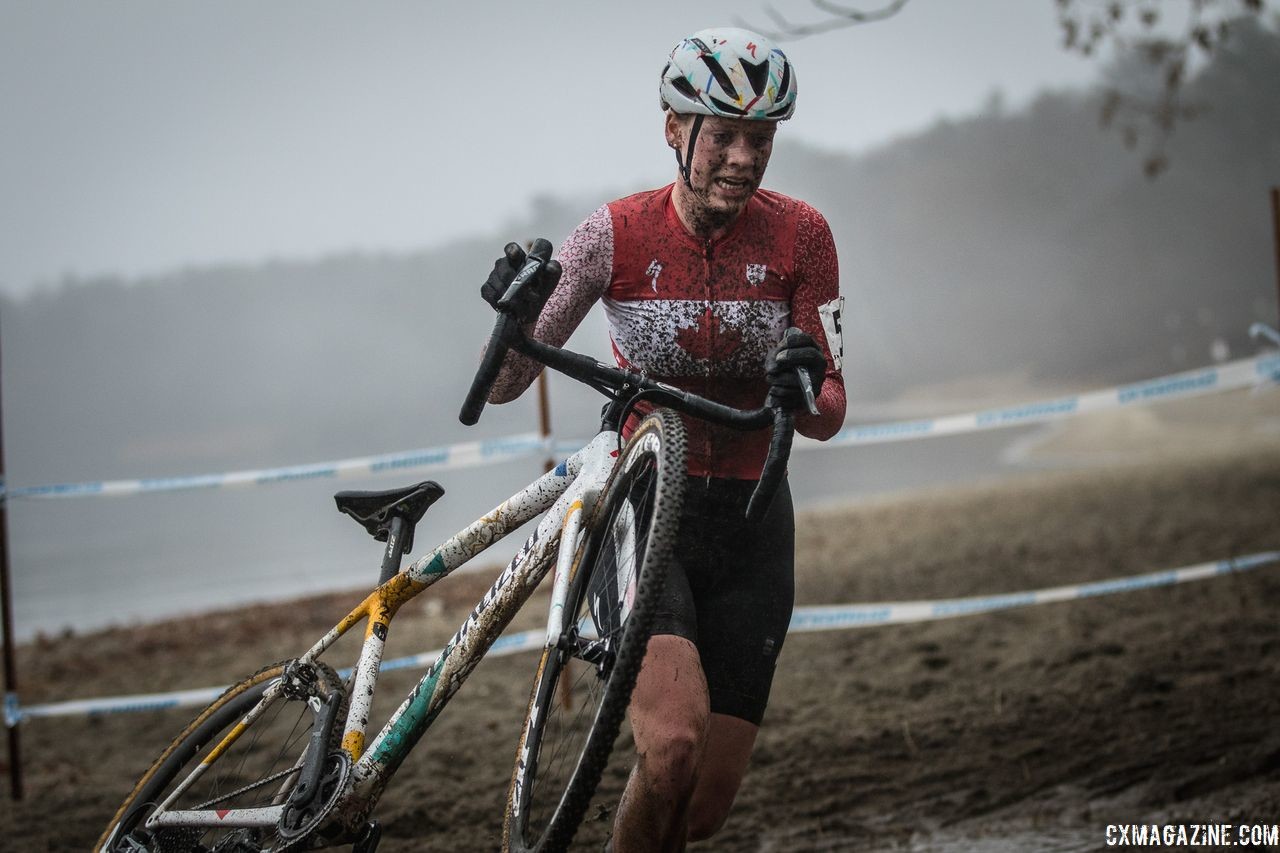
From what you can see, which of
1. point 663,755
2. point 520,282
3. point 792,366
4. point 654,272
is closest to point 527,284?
point 520,282

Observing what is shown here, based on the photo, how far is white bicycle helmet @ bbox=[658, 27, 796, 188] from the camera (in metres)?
3.16

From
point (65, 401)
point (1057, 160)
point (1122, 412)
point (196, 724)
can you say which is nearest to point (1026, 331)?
point (1057, 160)

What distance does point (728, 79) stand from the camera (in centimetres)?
317

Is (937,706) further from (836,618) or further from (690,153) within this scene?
(690,153)

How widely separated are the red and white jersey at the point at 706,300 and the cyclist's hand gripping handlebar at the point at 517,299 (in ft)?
1.23

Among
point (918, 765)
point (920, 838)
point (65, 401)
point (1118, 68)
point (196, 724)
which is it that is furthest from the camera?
point (65, 401)

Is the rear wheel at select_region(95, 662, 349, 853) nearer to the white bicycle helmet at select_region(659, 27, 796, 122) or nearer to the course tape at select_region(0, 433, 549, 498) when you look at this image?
the white bicycle helmet at select_region(659, 27, 796, 122)

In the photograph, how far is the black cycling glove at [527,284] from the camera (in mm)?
2975

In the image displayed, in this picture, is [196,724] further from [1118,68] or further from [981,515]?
[1118,68]

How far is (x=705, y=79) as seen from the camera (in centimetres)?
319

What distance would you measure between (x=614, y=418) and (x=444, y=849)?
8.11ft

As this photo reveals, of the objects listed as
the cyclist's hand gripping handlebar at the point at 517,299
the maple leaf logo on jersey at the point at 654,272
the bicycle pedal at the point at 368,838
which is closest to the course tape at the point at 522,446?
the maple leaf logo on jersey at the point at 654,272

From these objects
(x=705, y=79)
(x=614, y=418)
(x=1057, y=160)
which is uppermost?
(x=1057, y=160)

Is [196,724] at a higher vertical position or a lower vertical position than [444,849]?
higher
